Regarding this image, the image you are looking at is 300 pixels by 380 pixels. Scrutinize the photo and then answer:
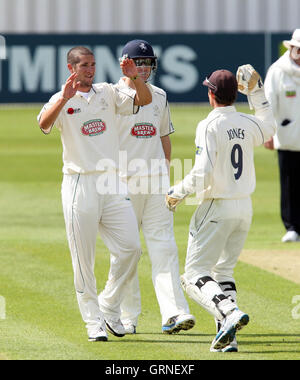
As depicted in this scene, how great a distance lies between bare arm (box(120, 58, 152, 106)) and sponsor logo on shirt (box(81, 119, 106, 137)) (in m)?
0.34

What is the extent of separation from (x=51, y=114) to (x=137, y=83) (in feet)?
2.38

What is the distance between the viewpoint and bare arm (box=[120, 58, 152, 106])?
25.2ft

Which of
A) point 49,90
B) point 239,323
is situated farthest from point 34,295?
point 49,90

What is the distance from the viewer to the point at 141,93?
7758 mm

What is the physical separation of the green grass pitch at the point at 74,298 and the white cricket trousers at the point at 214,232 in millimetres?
605

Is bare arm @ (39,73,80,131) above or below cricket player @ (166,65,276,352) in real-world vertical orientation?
above

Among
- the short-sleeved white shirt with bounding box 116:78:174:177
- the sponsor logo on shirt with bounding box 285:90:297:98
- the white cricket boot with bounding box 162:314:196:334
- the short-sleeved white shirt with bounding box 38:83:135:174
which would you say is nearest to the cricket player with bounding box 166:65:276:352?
the white cricket boot with bounding box 162:314:196:334

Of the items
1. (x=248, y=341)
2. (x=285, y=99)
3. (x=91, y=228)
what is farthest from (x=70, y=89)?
(x=285, y=99)

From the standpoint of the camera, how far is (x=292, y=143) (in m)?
13.2

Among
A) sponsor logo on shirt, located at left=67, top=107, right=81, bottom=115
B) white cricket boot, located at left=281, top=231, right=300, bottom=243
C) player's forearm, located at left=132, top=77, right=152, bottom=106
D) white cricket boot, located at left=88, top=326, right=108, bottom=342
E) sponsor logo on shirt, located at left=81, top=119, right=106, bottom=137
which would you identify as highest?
player's forearm, located at left=132, top=77, right=152, bottom=106

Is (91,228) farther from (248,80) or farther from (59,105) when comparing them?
(248,80)

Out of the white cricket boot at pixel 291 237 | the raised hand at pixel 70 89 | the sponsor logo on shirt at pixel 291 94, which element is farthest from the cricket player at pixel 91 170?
the sponsor logo on shirt at pixel 291 94

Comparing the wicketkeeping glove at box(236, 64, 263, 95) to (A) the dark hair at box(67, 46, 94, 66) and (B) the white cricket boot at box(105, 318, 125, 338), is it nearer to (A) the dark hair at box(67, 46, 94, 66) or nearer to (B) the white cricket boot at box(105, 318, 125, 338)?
(A) the dark hair at box(67, 46, 94, 66)
